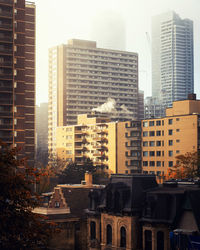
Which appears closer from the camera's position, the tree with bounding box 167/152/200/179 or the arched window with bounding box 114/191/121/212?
the arched window with bounding box 114/191/121/212

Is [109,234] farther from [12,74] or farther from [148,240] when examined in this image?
[12,74]

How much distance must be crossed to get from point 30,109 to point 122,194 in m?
109

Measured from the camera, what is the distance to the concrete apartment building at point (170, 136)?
516 ft

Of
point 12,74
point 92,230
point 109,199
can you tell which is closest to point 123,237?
point 109,199

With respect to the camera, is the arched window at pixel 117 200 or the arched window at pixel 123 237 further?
the arched window at pixel 117 200

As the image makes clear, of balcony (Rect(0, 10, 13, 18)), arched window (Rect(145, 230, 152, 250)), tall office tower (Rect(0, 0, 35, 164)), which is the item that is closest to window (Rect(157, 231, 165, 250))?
arched window (Rect(145, 230, 152, 250))

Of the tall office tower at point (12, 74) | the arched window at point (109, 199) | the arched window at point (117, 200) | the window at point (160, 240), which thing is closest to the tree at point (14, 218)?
the window at point (160, 240)

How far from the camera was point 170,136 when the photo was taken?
163750 mm

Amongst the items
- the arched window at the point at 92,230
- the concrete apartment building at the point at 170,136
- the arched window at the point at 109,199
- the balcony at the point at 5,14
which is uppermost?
the balcony at the point at 5,14

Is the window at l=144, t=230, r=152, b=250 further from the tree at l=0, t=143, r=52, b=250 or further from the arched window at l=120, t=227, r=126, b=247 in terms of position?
the tree at l=0, t=143, r=52, b=250

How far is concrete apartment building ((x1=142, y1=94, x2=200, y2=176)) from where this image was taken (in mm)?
157125

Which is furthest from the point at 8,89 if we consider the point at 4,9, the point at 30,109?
the point at 30,109

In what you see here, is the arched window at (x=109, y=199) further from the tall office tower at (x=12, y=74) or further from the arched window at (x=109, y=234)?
the tall office tower at (x=12, y=74)

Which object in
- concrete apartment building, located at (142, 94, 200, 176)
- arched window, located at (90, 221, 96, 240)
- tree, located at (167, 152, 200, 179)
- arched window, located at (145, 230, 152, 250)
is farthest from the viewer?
concrete apartment building, located at (142, 94, 200, 176)
